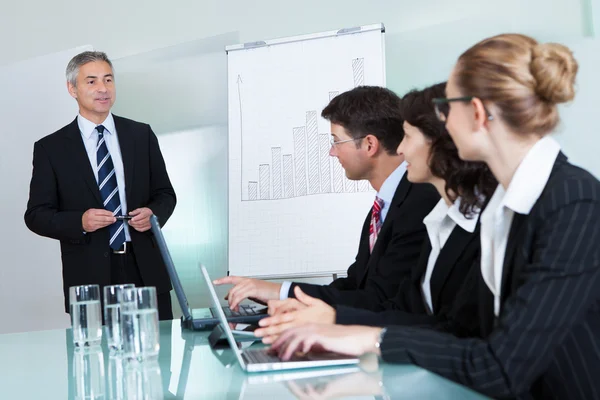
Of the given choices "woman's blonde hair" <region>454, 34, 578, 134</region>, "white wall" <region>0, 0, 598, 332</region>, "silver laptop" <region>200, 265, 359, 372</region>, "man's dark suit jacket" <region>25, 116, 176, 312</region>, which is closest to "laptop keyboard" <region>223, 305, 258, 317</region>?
"silver laptop" <region>200, 265, 359, 372</region>

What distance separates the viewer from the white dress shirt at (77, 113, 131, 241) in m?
3.46

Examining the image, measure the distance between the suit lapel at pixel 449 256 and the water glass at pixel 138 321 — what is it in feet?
2.32

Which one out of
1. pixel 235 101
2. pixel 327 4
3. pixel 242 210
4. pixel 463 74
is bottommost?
pixel 242 210

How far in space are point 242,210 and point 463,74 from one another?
2800 mm

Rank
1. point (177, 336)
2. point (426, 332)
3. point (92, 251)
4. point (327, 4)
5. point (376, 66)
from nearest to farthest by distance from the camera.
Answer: point (426, 332) < point (177, 336) < point (92, 251) < point (376, 66) < point (327, 4)

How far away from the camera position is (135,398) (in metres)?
1.18

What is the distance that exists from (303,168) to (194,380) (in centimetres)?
278

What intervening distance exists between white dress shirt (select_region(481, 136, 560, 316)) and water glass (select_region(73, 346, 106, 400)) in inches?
29.7

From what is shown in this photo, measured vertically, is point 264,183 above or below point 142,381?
above

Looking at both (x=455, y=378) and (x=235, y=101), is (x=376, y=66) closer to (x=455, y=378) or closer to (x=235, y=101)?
(x=235, y=101)

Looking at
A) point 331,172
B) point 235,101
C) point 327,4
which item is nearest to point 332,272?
point 331,172

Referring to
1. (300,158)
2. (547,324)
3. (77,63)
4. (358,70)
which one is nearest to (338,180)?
(300,158)

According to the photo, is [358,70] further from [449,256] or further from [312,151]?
[449,256]

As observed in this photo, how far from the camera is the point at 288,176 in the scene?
4.07 metres
